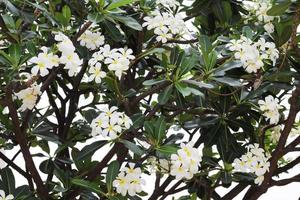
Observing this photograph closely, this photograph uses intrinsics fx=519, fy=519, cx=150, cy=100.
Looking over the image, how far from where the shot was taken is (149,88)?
1170mm

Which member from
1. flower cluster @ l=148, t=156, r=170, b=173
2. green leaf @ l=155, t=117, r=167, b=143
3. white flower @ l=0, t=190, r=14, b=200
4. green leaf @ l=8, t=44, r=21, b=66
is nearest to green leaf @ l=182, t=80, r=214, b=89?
green leaf @ l=155, t=117, r=167, b=143

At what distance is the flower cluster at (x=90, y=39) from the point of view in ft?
3.75

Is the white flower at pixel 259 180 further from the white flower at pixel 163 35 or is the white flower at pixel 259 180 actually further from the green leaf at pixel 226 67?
the white flower at pixel 163 35

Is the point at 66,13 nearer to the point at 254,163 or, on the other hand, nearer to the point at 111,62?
the point at 111,62

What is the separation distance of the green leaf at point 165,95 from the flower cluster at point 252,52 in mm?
158

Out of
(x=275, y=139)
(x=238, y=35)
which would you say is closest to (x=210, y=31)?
(x=238, y=35)

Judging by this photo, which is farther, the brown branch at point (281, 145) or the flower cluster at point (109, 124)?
A: the brown branch at point (281, 145)

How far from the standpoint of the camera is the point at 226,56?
3.86ft

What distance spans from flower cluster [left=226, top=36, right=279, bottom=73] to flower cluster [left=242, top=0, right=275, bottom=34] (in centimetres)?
10

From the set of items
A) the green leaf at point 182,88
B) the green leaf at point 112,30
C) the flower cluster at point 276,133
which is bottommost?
the flower cluster at point 276,133

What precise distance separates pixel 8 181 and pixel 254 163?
0.56 meters

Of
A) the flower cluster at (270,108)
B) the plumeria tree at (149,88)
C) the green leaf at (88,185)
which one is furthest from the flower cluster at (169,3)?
the green leaf at (88,185)

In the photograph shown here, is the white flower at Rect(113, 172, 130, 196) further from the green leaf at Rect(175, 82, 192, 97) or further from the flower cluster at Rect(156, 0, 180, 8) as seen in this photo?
the flower cluster at Rect(156, 0, 180, 8)

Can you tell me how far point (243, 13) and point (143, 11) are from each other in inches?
11.6
